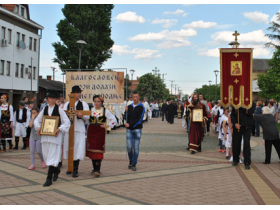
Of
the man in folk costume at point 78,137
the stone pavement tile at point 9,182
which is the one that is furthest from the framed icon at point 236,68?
the stone pavement tile at point 9,182

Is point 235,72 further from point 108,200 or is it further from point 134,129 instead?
point 108,200

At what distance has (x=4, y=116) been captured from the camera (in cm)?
1196

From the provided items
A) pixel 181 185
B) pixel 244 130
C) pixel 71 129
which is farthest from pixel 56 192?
pixel 244 130

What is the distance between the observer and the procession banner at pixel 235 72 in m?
9.85

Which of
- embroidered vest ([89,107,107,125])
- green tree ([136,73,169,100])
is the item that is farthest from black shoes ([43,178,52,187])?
green tree ([136,73,169,100])

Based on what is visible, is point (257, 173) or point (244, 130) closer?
point (257, 173)

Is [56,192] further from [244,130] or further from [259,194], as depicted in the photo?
[244,130]

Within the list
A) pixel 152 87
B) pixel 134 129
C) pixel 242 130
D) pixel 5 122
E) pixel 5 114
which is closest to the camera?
pixel 134 129

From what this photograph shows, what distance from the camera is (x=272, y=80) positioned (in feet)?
144

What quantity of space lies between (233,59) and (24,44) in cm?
3661

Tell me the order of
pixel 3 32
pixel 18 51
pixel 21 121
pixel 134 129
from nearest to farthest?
pixel 134 129 → pixel 21 121 → pixel 3 32 → pixel 18 51

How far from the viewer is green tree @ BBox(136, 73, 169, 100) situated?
92.0 meters

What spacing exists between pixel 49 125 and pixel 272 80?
135 ft

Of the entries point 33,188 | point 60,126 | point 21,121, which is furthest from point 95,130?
point 21,121
